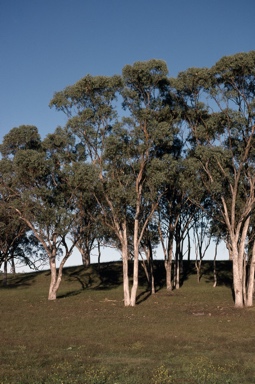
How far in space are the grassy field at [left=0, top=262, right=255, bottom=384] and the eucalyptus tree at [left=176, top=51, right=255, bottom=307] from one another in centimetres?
683

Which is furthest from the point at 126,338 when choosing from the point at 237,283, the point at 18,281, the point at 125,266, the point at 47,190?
the point at 18,281

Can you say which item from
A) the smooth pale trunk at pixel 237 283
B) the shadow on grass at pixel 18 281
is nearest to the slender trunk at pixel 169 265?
the smooth pale trunk at pixel 237 283

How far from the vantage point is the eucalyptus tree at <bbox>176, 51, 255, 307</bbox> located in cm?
5003

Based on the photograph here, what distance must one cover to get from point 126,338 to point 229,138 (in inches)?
1092

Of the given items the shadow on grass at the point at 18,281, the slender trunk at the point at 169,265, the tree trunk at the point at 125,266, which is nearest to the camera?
the tree trunk at the point at 125,266

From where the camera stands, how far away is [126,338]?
30.9 meters

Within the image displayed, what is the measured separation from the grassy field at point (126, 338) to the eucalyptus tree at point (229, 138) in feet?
22.4

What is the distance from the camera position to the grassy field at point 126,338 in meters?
20.5

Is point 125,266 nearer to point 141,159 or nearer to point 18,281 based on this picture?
point 141,159

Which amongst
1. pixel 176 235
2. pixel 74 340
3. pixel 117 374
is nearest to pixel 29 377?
pixel 117 374

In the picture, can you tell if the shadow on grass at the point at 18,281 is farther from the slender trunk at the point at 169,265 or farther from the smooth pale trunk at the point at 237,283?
the smooth pale trunk at the point at 237,283

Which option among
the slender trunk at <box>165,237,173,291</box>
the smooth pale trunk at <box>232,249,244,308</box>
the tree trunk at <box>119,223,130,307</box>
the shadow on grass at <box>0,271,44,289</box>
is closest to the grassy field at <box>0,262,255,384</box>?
the smooth pale trunk at <box>232,249,244,308</box>

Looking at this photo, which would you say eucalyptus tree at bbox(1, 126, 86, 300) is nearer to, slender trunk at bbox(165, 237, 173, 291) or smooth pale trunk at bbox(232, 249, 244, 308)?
slender trunk at bbox(165, 237, 173, 291)

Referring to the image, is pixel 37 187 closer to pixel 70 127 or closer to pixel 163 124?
pixel 70 127
